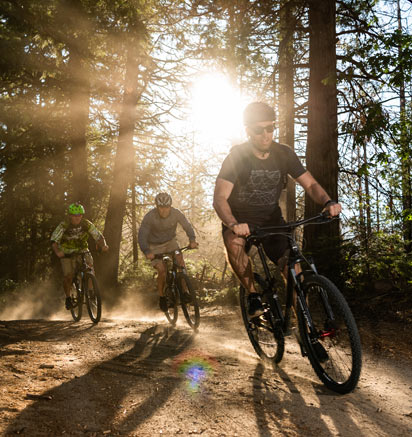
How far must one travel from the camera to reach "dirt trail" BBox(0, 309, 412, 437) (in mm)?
3047

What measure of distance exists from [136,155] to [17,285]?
24.5 ft

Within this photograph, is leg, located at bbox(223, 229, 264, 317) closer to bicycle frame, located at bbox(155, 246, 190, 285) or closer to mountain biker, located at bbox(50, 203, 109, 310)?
bicycle frame, located at bbox(155, 246, 190, 285)

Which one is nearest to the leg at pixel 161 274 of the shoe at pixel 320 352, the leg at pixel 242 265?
the leg at pixel 242 265

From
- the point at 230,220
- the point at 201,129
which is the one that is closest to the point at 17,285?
the point at 201,129

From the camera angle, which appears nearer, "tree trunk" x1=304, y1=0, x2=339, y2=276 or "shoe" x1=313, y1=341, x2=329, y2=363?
"shoe" x1=313, y1=341, x2=329, y2=363

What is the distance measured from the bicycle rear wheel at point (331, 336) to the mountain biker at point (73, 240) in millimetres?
5636

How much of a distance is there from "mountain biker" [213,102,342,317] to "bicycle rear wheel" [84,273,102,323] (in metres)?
4.50

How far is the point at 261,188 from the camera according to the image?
4508 millimetres

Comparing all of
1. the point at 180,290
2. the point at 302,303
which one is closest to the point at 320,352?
the point at 302,303

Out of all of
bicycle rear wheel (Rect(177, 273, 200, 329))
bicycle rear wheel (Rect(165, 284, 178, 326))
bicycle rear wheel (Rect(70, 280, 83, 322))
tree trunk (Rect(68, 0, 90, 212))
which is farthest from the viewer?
tree trunk (Rect(68, 0, 90, 212))

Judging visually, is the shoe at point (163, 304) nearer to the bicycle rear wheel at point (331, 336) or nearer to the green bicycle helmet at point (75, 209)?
the green bicycle helmet at point (75, 209)

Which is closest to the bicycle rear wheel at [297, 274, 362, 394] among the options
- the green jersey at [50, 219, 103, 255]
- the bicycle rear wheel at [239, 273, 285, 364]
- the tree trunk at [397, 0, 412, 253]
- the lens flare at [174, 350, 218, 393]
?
the bicycle rear wheel at [239, 273, 285, 364]

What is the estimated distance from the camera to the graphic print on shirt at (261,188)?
4441 mm

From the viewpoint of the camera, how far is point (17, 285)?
1733 cm
